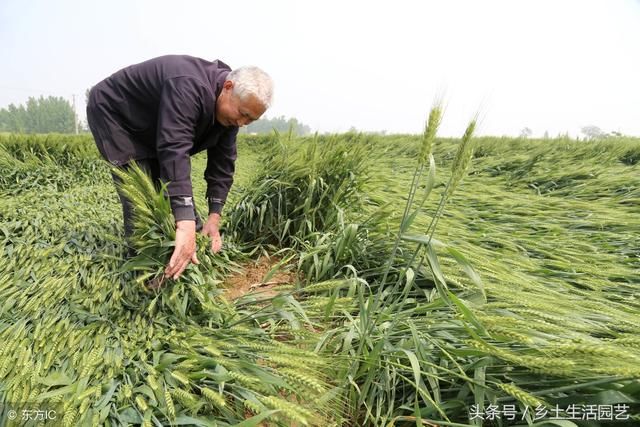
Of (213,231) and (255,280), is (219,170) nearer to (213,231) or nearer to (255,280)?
(213,231)

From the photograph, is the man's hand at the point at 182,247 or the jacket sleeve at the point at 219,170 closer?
the man's hand at the point at 182,247

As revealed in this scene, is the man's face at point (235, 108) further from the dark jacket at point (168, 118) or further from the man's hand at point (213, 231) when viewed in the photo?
the man's hand at point (213, 231)

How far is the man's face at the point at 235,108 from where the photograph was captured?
4.65ft

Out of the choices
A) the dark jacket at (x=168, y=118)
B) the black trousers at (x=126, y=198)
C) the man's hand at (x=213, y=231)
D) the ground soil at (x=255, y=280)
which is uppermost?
the dark jacket at (x=168, y=118)

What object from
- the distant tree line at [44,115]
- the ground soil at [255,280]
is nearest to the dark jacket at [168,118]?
the ground soil at [255,280]

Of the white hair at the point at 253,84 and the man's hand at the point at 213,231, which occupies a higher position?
the white hair at the point at 253,84

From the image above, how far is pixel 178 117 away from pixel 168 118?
0.12ft

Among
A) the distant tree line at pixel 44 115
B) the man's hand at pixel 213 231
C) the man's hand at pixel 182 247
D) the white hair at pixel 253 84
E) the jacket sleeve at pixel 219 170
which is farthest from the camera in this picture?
the distant tree line at pixel 44 115

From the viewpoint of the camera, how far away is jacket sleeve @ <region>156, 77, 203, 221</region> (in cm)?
135

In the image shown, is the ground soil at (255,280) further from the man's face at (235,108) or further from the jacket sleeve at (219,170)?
the man's face at (235,108)

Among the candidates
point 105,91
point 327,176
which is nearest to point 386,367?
point 327,176

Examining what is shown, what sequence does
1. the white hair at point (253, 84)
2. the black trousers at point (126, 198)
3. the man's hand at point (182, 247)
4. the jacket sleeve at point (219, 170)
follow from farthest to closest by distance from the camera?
the jacket sleeve at point (219, 170), the black trousers at point (126, 198), the white hair at point (253, 84), the man's hand at point (182, 247)

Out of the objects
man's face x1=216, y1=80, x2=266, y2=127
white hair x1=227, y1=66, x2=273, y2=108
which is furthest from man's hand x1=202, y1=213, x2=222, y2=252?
white hair x1=227, y1=66, x2=273, y2=108

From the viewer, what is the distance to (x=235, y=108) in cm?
146
